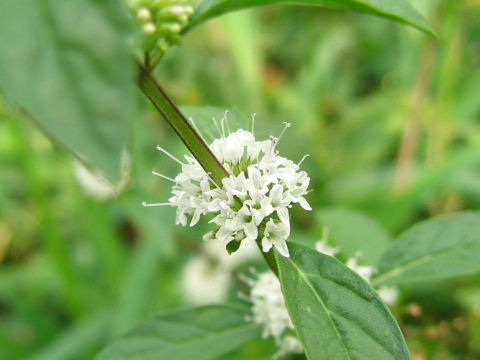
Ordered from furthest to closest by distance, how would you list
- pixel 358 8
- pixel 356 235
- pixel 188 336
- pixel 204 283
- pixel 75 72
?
1. pixel 204 283
2. pixel 356 235
3. pixel 188 336
4. pixel 358 8
5. pixel 75 72

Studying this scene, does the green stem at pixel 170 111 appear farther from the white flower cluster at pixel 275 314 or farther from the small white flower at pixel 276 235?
the white flower cluster at pixel 275 314

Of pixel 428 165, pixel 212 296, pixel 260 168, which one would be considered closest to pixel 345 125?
pixel 428 165

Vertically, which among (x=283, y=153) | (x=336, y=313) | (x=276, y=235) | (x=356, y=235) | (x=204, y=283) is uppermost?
(x=283, y=153)

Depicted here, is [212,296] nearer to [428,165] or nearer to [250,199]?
[428,165]

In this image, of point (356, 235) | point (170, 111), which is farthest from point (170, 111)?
point (356, 235)

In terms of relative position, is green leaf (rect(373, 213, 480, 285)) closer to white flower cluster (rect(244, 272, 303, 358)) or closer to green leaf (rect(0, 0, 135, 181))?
white flower cluster (rect(244, 272, 303, 358))

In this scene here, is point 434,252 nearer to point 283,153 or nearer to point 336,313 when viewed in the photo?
point 336,313

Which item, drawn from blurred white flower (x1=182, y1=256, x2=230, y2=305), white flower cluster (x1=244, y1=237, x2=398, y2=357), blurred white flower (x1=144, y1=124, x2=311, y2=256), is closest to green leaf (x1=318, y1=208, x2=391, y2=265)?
white flower cluster (x1=244, y1=237, x2=398, y2=357)
